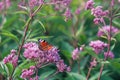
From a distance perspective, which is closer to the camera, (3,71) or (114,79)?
(3,71)

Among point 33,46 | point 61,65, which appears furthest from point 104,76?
point 33,46

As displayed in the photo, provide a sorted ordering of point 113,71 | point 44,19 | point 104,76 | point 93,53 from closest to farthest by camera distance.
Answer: point 93,53 < point 104,76 < point 113,71 < point 44,19

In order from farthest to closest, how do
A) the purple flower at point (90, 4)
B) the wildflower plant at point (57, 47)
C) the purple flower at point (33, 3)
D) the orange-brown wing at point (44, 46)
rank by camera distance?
the purple flower at point (90, 4) → the purple flower at point (33, 3) → the wildflower plant at point (57, 47) → the orange-brown wing at point (44, 46)

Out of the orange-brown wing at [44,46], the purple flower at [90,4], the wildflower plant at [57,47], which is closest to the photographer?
the orange-brown wing at [44,46]

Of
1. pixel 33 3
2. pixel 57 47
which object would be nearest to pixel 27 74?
pixel 33 3

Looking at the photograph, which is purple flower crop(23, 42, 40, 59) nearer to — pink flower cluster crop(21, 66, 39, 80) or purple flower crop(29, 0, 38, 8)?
pink flower cluster crop(21, 66, 39, 80)

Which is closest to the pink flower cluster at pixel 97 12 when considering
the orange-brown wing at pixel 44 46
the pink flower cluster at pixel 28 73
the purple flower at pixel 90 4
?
the purple flower at pixel 90 4

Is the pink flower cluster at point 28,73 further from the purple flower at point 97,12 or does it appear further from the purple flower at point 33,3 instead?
the purple flower at point 97,12

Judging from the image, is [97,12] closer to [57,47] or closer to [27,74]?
[27,74]

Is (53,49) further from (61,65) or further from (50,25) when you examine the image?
(50,25)
